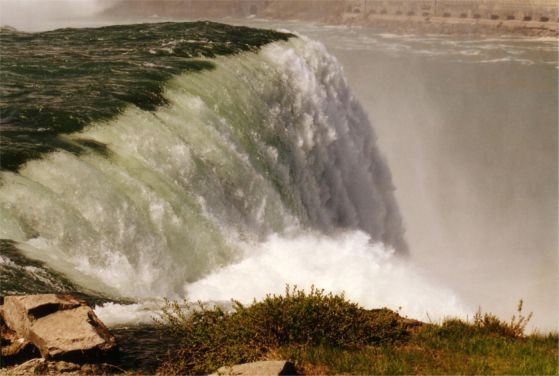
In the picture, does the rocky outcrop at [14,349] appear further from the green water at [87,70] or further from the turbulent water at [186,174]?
the green water at [87,70]

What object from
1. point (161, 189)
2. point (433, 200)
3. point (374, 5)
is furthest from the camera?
point (374, 5)

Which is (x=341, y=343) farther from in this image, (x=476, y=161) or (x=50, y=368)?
(x=476, y=161)

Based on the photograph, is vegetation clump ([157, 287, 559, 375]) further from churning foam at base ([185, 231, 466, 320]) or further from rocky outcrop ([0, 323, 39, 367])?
churning foam at base ([185, 231, 466, 320])

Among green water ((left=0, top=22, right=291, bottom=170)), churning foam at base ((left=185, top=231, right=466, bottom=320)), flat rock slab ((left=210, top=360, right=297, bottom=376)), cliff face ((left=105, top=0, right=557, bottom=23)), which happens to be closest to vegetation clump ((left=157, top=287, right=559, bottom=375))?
flat rock slab ((left=210, top=360, right=297, bottom=376))

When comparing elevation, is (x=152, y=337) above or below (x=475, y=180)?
above

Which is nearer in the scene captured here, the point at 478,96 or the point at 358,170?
the point at 358,170

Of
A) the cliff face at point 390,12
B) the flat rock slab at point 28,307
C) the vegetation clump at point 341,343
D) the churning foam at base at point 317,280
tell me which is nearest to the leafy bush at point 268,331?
the vegetation clump at point 341,343

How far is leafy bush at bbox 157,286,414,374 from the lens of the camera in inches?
318

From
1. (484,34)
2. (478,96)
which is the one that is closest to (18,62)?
(478,96)

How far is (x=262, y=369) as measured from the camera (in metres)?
7.31

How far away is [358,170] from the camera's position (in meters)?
25.9

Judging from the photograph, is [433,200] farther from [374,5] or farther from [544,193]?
[374,5]

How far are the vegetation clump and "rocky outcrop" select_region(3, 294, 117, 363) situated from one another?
0.68 metres

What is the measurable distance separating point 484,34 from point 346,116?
5394 cm
